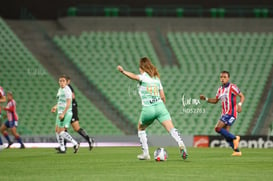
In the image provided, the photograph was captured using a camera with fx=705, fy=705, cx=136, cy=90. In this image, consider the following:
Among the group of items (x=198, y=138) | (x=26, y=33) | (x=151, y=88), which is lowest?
(x=198, y=138)

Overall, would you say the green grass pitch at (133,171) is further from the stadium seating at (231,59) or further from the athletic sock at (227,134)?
the stadium seating at (231,59)

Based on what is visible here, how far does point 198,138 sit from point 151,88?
14008 mm

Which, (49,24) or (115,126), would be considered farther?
(49,24)

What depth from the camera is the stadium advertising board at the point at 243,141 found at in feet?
93.9

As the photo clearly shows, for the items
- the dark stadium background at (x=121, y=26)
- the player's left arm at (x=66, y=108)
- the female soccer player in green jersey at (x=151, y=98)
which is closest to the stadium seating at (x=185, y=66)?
the dark stadium background at (x=121, y=26)

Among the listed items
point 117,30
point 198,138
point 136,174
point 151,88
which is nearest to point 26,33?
point 117,30

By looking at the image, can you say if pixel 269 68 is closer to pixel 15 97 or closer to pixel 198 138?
pixel 198 138

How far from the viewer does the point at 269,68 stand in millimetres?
35500

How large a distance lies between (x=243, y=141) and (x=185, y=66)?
7.44 m

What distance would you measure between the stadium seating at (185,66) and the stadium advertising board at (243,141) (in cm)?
283

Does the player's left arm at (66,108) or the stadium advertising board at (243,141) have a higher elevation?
the player's left arm at (66,108)

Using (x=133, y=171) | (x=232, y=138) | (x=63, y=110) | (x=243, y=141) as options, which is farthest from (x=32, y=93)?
(x=133, y=171)

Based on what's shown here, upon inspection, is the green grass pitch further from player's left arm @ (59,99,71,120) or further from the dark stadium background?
the dark stadium background

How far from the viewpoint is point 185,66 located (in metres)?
35.0
